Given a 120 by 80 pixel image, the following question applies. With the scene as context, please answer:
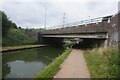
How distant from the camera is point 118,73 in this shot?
28.9 ft

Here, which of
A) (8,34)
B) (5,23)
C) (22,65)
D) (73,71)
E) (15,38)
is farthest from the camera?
(15,38)

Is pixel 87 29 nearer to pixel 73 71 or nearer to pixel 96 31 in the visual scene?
pixel 96 31

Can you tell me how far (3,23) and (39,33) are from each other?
652 inches

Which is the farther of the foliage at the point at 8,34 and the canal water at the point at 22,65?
the foliage at the point at 8,34

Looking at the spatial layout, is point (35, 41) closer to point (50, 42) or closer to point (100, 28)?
point (50, 42)

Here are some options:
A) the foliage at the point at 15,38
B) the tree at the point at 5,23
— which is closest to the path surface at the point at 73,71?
the tree at the point at 5,23

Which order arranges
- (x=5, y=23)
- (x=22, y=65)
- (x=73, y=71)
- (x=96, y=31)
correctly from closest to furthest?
(x=73, y=71) < (x=22, y=65) < (x=96, y=31) < (x=5, y=23)

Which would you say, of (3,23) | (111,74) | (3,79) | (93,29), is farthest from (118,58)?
(3,23)

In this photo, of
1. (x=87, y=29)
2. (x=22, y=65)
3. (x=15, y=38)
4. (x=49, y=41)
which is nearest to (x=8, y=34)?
(x=15, y=38)

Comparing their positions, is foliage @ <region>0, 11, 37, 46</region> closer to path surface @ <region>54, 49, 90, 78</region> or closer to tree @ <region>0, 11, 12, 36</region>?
tree @ <region>0, 11, 12, 36</region>

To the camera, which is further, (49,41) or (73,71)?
(49,41)

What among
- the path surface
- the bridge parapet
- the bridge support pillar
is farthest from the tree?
the path surface

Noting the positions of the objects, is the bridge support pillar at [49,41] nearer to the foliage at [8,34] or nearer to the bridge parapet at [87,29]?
the foliage at [8,34]

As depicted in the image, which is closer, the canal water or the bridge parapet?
the canal water
